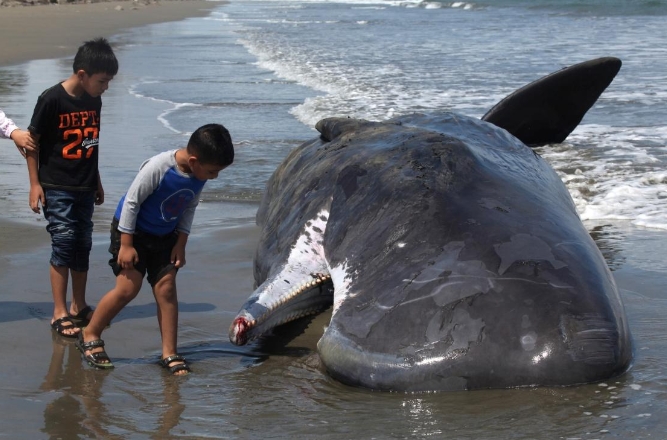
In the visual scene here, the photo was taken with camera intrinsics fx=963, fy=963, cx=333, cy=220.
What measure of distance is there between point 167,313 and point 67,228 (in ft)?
3.69

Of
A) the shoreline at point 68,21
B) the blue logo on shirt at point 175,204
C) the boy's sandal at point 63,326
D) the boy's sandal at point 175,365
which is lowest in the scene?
the shoreline at point 68,21

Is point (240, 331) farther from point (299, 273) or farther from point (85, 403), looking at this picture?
point (85, 403)

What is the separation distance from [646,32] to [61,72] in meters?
18.4

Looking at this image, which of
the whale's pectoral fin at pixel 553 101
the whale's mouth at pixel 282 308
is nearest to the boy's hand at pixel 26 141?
the whale's mouth at pixel 282 308

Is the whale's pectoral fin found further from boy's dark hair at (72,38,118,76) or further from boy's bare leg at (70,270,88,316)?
boy's bare leg at (70,270,88,316)

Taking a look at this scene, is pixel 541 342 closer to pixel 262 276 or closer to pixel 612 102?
pixel 262 276

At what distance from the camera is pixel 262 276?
5465 mm

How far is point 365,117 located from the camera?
13.7 m

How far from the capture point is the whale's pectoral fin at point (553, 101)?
28.3 ft

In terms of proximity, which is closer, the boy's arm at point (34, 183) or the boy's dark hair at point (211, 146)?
the boy's dark hair at point (211, 146)

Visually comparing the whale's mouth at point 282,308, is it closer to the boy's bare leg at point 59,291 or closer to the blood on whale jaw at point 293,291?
the blood on whale jaw at point 293,291

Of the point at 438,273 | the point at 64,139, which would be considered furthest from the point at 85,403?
the point at 64,139

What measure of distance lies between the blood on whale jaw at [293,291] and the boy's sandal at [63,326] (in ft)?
3.73

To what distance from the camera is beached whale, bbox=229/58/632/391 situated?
3.95 meters
